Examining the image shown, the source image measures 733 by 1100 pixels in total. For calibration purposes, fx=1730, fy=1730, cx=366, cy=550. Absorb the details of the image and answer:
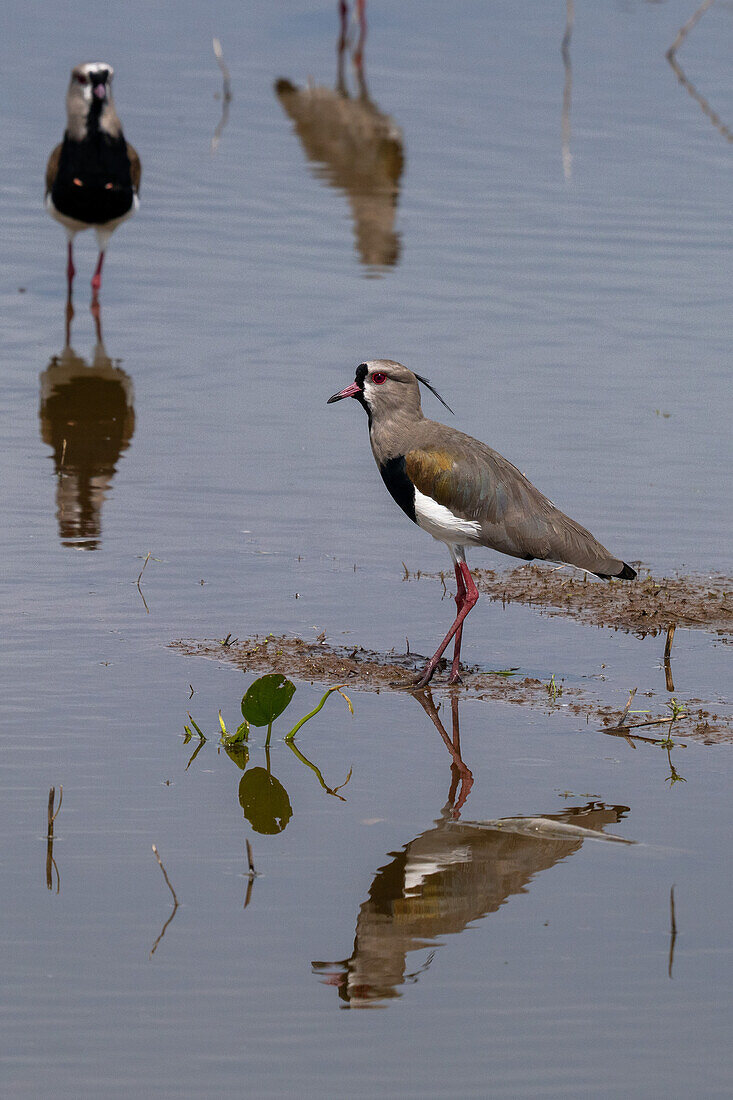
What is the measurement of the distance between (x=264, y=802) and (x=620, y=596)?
9.22 feet

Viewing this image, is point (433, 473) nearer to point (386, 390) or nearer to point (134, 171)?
point (386, 390)

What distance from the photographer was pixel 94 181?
13984mm

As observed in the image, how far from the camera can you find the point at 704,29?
29.5 m

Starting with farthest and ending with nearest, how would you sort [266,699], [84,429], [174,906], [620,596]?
A: 1. [84,429]
2. [620,596]
3. [266,699]
4. [174,906]

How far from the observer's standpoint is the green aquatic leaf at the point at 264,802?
6027 mm

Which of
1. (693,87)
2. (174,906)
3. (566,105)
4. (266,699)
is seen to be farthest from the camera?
(693,87)

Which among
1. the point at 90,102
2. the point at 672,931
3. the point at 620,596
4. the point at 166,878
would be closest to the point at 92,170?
the point at 90,102

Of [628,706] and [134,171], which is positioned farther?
[134,171]

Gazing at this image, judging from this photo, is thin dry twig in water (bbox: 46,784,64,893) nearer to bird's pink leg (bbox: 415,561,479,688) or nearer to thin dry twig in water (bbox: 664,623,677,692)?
bird's pink leg (bbox: 415,561,479,688)

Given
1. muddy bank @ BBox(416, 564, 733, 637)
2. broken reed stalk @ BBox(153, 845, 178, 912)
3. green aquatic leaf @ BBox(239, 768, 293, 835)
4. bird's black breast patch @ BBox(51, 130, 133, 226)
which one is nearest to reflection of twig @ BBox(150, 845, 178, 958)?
broken reed stalk @ BBox(153, 845, 178, 912)

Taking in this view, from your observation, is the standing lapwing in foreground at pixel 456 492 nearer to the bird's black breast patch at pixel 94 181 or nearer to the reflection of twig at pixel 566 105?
the bird's black breast patch at pixel 94 181

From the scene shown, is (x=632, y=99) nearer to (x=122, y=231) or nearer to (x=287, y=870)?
(x=122, y=231)

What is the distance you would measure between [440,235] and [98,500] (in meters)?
7.43

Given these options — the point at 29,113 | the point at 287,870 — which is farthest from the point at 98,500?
the point at 29,113
